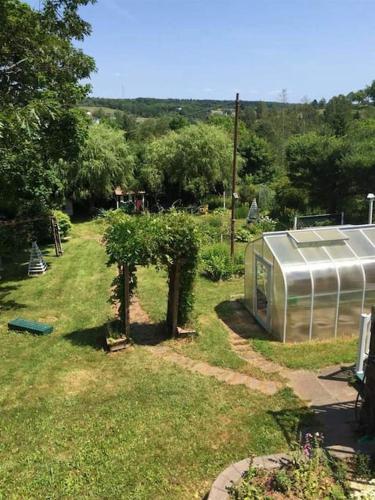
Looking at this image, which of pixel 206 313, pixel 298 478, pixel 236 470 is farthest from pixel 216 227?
pixel 298 478

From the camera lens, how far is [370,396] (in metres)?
6.39

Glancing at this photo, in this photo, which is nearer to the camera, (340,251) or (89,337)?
(89,337)

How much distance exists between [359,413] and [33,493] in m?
4.99

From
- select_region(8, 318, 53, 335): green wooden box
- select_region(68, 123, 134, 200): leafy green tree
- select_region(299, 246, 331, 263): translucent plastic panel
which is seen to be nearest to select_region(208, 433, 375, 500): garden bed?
select_region(299, 246, 331, 263): translucent plastic panel

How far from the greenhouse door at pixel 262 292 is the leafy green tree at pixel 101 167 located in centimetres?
1606

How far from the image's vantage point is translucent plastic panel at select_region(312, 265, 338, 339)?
10.1 m

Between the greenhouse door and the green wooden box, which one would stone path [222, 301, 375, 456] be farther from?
the green wooden box

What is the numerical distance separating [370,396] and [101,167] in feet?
73.6

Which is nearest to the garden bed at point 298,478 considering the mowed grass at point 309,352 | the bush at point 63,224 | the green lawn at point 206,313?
the green lawn at point 206,313

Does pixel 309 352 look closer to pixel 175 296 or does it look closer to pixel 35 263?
pixel 175 296

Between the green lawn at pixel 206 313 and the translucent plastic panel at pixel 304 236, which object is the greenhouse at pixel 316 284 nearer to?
the translucent plastic panel at pixel 304 236

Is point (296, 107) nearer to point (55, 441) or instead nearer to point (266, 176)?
point (266, 176)

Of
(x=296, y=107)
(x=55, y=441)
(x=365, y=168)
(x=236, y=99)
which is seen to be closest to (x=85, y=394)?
(x=55, y=441)

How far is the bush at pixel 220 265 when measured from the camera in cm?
1527
